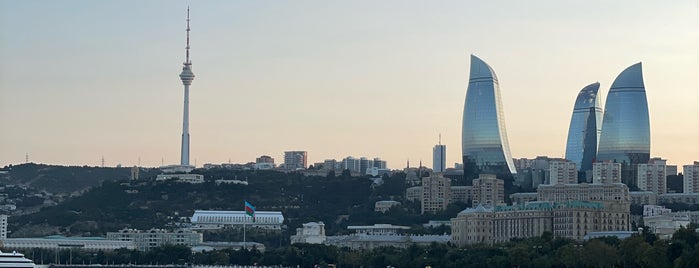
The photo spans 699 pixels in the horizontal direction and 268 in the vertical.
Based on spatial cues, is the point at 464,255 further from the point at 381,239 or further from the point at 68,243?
the point at 68,243

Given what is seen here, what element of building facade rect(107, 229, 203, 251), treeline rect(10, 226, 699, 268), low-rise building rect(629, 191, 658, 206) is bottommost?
treeline rect(10, 226, 699, 268)

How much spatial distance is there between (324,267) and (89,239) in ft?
125

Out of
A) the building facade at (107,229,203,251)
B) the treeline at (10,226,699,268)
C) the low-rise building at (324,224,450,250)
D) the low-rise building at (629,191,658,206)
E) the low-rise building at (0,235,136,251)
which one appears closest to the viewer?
→ the treeline at (10,226,699,268)

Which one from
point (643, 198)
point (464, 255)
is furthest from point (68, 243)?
point (643, 198)

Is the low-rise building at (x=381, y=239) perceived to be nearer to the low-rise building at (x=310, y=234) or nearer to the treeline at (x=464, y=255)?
the low-rise building at (x=310, y=234)

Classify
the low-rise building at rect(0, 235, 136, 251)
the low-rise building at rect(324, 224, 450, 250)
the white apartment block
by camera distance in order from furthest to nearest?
the white apartment block, the low-rise building at rect(0, 235, 136, 251), the low-rise building at rect(324, 224, 450, 250)

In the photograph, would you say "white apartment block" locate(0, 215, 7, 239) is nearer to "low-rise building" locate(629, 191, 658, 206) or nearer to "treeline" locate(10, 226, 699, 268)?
"treeline" locate(10, 226, 699, 268)

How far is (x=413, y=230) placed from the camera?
612ft

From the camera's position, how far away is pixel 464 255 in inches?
5669

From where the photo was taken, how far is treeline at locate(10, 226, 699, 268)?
384 ft

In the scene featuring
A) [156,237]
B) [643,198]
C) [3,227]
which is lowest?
[156,237]

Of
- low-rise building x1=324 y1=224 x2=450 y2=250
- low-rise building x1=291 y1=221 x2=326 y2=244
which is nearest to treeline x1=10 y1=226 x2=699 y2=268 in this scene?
low-rise building x1=324 y1=224 x2=450 y2=250

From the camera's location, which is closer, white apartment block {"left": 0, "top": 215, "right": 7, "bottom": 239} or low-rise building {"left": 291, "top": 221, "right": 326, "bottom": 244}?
low-rise building {"left": 291, "top": 221, "right": 326, "bottom": 244}

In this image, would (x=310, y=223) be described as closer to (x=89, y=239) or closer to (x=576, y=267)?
(x=89, y=239)
